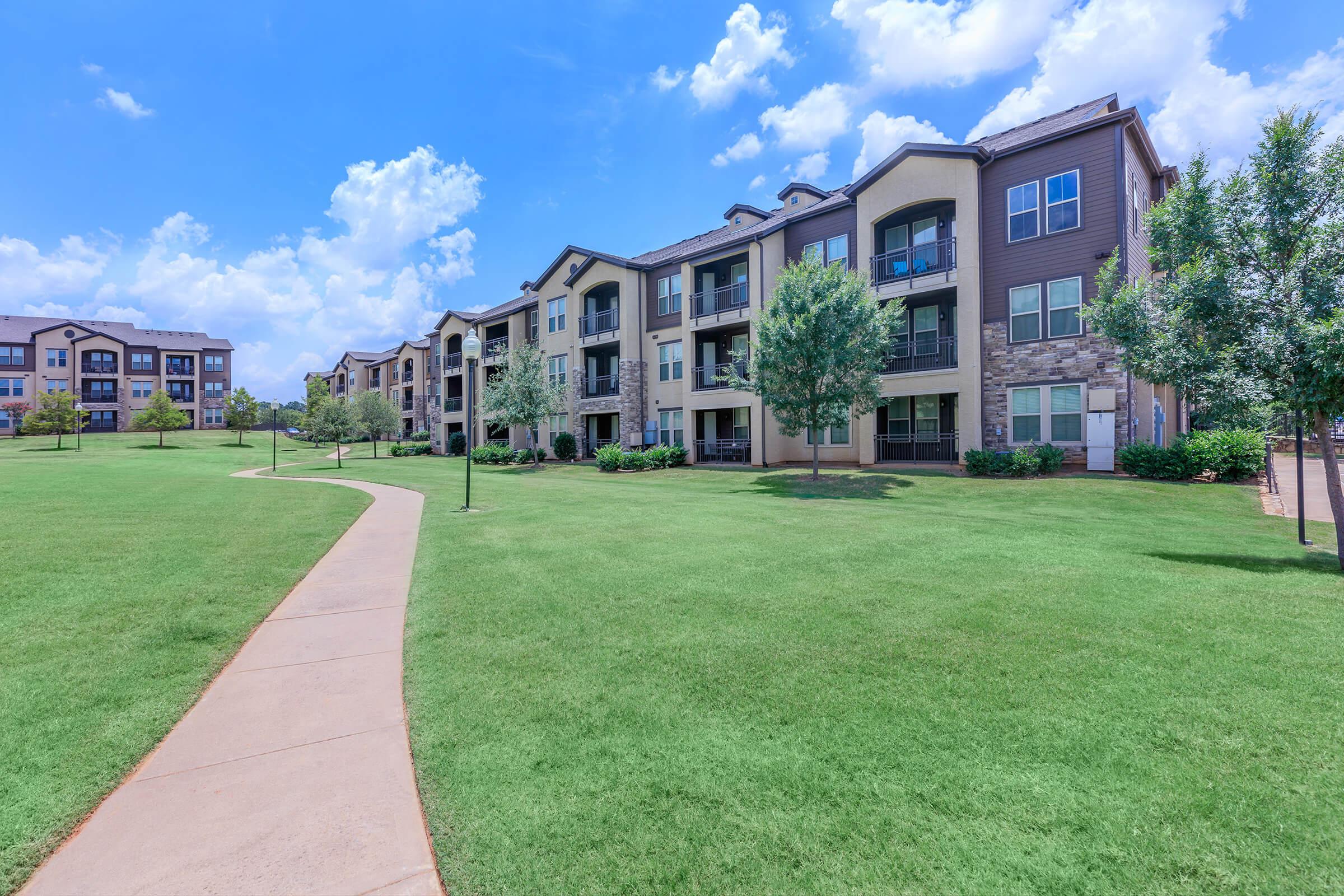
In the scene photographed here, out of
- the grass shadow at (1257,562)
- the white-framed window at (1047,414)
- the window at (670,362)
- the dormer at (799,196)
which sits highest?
the dormer at (799,196)

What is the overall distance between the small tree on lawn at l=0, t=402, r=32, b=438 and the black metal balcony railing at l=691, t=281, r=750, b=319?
62.6 m

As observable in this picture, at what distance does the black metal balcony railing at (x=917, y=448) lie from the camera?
21.6m

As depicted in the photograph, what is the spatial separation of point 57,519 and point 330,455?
3903 centimetres

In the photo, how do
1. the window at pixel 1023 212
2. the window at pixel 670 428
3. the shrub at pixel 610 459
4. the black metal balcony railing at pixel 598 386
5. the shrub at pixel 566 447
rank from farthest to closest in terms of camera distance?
the shrub at pixel 566 447 → the black metal balcony railing at pixel 598 386 → the window at pixel 670 428 → the shrub at pixel 610 459 → the window at pixel 1023 212

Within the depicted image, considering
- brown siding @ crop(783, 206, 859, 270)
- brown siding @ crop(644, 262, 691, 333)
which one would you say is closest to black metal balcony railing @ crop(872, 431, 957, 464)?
brown siding @ crop(783, 206, 859, 270)

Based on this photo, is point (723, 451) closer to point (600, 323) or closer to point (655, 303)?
point (655, 303)

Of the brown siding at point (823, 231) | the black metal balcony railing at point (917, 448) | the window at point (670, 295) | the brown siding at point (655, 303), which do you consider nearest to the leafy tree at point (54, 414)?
the brown siding at point (655, 303)

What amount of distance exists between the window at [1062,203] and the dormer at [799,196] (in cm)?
1051

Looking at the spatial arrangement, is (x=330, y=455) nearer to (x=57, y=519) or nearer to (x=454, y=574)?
(x=57, y=519)

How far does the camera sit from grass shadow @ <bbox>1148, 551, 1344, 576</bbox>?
290 inches

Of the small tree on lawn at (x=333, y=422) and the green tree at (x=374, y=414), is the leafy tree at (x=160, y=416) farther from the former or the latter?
the small tree on lawn at (x=333, y=422)

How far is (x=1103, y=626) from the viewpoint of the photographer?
500 cm

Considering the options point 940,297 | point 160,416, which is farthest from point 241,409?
point 940,297

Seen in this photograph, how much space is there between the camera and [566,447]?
32156 mm
